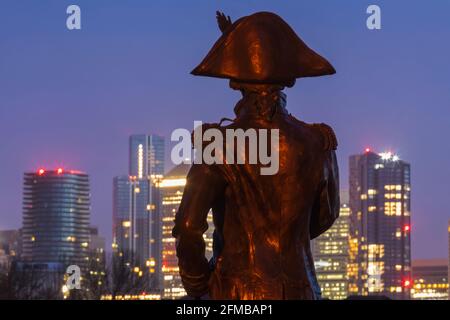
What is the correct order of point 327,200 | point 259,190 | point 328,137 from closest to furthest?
1. point 259,190
2. point 328,137
3. point 327,200

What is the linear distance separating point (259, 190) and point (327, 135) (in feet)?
2.20

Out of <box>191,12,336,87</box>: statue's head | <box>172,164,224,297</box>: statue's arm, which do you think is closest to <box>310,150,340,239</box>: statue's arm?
<box>191,12,336,87</box>: statue's head

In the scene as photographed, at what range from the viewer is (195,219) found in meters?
12.2

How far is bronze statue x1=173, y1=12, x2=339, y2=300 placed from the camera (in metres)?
12.3

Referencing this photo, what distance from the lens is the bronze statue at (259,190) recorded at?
12.3 meters

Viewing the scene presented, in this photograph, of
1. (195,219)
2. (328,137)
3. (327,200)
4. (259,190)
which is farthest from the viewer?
(327,200)

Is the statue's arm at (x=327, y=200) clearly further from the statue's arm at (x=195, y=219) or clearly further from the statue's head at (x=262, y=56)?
the statue's arm at (x=195, y=219)

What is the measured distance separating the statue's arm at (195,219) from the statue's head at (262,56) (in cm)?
75

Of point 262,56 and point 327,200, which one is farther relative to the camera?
point 327,200

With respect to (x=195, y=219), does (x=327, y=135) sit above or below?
above

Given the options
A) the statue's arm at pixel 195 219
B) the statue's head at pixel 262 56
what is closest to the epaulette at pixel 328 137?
the statue's head at pixel 262 56

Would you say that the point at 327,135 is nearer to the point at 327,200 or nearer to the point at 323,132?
the point at 323,132

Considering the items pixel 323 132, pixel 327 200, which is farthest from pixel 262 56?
pixel 327 200
